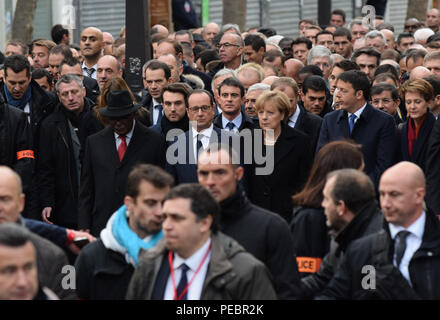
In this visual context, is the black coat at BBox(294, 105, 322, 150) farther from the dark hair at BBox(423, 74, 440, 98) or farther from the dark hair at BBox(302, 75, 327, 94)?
the dark hair at BBox(423, 74, 440, 98)

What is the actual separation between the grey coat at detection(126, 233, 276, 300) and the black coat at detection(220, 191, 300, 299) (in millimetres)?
486

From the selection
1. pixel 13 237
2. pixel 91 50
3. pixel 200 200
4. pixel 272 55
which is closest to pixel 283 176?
pixel 200 200

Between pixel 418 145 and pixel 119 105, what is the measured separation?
9.89 ft

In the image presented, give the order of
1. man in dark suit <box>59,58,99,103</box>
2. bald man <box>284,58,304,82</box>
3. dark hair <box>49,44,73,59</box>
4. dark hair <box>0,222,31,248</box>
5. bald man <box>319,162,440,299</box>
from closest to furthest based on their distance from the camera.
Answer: dark hair <box>0,222,31,248</box> → bald man <box>319,162,440,299</box> → man in dark suit <box>59,58,99,103</box> → dark hair <box>49,44,73,59</box> → bald man <box>284,58,304,82</box>

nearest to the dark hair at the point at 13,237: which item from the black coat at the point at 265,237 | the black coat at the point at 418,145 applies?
the black coat at the point at 265,237

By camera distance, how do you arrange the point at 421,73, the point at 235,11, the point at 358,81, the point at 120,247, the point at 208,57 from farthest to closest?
the point at 235,11 → the point at 208,57 → the point at 421,73 → the point at 358,81 → the point at 120,247

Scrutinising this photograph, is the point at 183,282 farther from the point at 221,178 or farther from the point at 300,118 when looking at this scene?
the point at 300,118

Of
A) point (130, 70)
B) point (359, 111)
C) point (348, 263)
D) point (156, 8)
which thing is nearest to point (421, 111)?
point (359, 111)

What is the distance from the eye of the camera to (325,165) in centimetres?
778

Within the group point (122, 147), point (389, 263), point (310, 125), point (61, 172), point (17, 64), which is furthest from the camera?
point (17, 64)

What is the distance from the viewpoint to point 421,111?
11.2m

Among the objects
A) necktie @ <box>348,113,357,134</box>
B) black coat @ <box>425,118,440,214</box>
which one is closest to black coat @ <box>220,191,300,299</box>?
black coat @ <box>425,118,440,214</box>

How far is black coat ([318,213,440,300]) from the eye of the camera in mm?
6727
